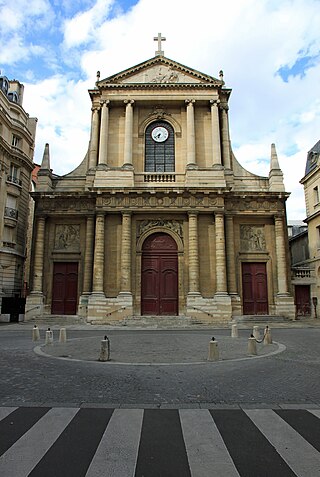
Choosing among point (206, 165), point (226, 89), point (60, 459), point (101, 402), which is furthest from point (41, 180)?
point (60, 459)

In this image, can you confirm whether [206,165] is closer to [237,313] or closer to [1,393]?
[237,313]

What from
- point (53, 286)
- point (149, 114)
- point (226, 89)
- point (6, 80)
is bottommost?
point (53, 286)

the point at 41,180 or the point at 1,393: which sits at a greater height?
the point at 41,180

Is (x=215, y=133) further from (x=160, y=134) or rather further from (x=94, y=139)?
(x=94, y=139)

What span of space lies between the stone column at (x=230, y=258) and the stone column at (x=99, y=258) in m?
7.99

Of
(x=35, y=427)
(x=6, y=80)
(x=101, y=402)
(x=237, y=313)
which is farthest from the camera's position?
(x=6, y=80)

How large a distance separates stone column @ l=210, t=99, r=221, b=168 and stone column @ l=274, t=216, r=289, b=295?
5.56 m

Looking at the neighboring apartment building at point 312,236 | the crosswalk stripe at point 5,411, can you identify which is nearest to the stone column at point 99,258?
the neighboring apartment building at point 312,236

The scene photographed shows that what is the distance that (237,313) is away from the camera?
21.0 m

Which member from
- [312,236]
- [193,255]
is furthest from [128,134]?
[312,236]

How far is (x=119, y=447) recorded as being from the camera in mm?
3732

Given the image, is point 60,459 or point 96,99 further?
point 96,99

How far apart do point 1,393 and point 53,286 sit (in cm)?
1762

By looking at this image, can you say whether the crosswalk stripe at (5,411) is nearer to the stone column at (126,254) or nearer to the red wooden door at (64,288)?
the stone column at (126,254)
